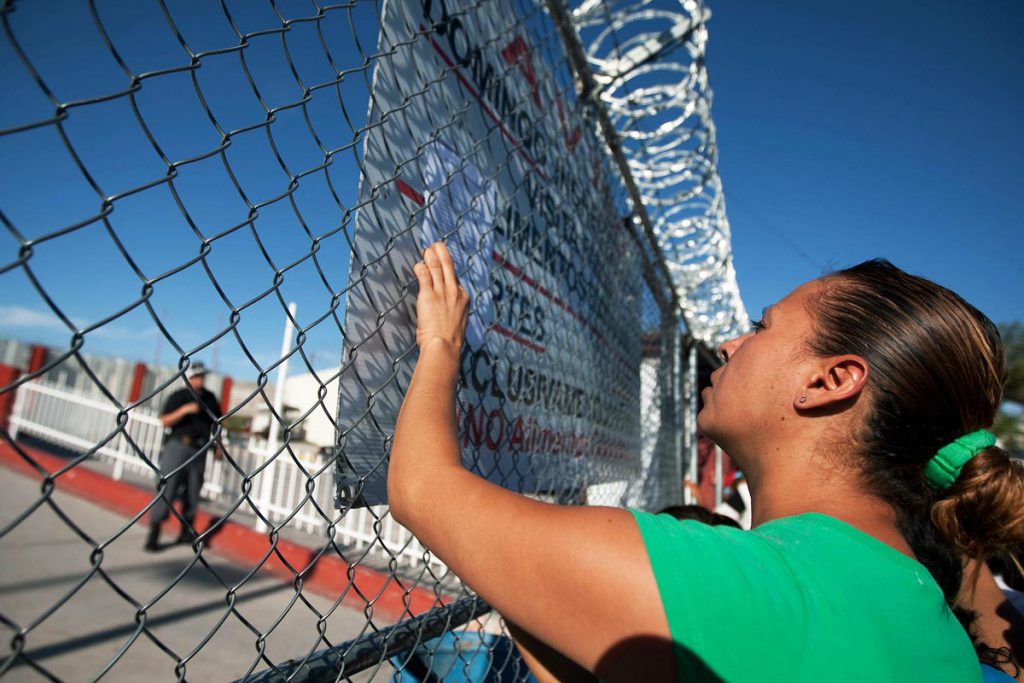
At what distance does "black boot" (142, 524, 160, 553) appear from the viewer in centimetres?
569

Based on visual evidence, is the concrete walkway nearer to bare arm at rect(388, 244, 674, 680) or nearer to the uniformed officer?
the uniformed officer

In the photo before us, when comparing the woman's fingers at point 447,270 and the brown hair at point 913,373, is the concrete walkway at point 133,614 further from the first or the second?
the brown hair at point 913,373

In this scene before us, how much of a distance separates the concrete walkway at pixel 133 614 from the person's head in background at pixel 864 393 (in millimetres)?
2007

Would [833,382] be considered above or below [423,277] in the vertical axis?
below

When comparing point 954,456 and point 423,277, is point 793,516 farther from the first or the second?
point 423,277

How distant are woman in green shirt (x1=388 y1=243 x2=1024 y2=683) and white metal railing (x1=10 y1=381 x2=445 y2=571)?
207 inches

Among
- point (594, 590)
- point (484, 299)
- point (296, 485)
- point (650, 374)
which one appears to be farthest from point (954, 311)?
point (296, 485)

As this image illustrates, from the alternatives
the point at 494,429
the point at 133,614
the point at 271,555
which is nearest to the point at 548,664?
the point at 494,429

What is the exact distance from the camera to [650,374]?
15.5 feet

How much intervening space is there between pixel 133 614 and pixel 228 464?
16.5ft

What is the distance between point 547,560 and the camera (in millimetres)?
761

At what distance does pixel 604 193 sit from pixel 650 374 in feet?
6.35

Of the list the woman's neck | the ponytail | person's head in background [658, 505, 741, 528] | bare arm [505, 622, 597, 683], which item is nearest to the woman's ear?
the woman's neck

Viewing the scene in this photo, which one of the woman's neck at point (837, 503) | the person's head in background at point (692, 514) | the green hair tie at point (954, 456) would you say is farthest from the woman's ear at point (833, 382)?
the person's head in background at point (692, 514)
